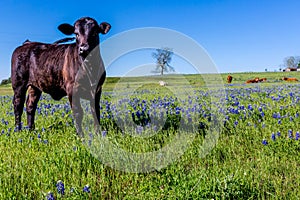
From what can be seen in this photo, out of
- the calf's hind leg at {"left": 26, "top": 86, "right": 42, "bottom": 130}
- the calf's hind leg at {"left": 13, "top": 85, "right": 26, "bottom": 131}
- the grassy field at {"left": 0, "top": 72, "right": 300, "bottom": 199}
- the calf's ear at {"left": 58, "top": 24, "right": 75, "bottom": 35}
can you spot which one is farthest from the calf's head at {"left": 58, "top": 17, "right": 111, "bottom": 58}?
the calf's hind leg at {"left": 26, "top": 86, "right": 42, "bottom": 130}

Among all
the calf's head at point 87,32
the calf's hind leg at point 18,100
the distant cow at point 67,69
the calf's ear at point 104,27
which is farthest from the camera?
the calf's hind leg at point 18,100

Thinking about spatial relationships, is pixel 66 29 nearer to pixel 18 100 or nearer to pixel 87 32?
pixel 87 32

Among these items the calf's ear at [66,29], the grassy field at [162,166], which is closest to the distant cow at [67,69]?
the calf's ear at [66,29]

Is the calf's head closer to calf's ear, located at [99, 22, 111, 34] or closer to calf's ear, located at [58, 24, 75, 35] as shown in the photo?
calf's ear, located at [99, 22, 111, 34]

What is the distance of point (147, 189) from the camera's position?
323 cm

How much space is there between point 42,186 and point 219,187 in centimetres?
207

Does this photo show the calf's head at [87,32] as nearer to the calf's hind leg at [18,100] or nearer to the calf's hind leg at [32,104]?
the calf's hind leg at [18,100]

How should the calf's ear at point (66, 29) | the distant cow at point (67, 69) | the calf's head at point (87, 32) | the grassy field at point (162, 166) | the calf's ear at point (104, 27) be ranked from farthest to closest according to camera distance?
the calf's ear at point (66, 29)
the calf's ear at point (104, 27)
the distant cow at point (67, 69)
the calf's head at point (87, 32)
the grassy field at point (162, 166)

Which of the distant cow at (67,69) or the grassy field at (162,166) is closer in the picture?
the grassy field at (162,166)

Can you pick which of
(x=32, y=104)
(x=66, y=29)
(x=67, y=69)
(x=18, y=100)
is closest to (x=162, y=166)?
(x=67, y=69)

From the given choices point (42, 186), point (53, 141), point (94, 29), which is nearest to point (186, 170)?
point (42, 186)

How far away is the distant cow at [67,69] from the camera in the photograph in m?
5.82

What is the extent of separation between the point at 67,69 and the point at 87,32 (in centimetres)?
102

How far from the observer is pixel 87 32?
5676 mm
